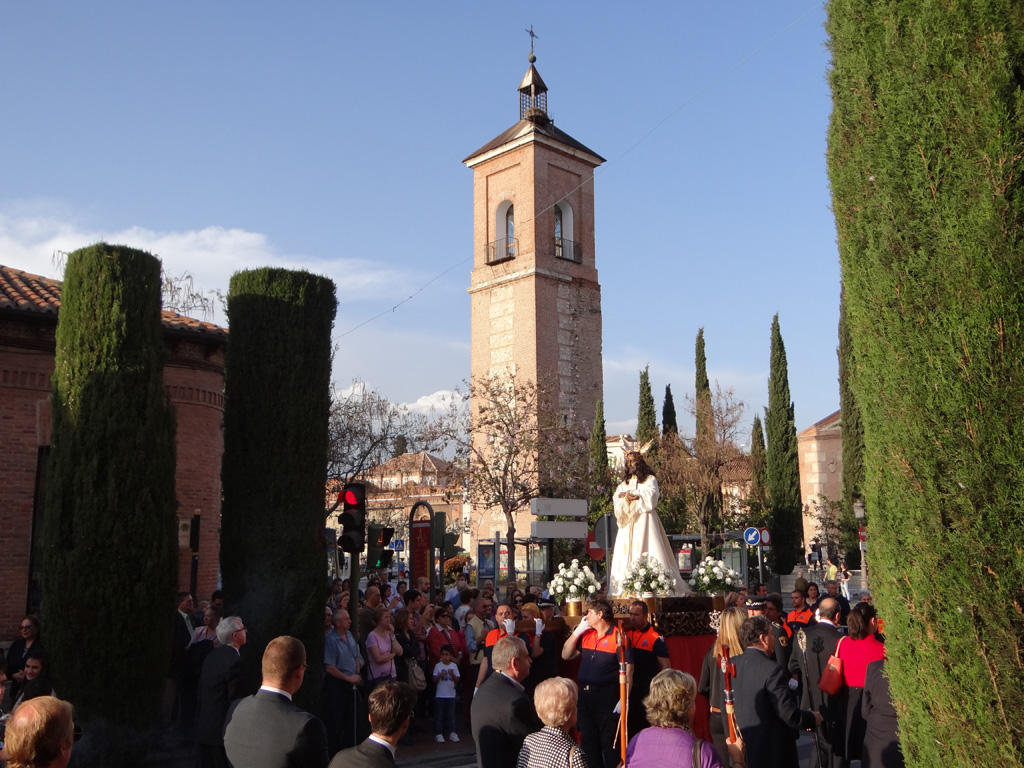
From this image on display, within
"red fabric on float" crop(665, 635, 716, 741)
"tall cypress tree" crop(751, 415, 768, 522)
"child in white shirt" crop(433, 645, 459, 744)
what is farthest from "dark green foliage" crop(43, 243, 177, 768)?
"tall cypress tree" crop(751, 415, 768, 522)

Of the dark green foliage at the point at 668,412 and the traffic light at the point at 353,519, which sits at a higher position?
the dark green foliage at the point at 668,412

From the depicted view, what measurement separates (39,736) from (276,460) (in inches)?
352

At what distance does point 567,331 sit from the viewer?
4466 centimetres

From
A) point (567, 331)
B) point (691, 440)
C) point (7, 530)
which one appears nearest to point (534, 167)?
point (567, 331)

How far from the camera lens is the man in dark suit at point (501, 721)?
5496 millimetres

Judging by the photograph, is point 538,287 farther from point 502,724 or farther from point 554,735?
point 554,735

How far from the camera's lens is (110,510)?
412 inches

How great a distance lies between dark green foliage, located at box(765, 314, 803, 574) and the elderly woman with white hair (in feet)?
117

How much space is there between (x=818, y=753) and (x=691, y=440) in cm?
3426

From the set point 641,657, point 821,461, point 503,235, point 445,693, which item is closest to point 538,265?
point 503,235

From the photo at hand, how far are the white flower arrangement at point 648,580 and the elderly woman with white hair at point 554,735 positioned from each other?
18.6 ft

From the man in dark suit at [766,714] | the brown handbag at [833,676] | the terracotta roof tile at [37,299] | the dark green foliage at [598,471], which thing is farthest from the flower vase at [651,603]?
the dark green foliage at [598,471]

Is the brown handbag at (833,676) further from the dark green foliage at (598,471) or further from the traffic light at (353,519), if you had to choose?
the dark green foliage at (598,471)

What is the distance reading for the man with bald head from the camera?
3.35m
